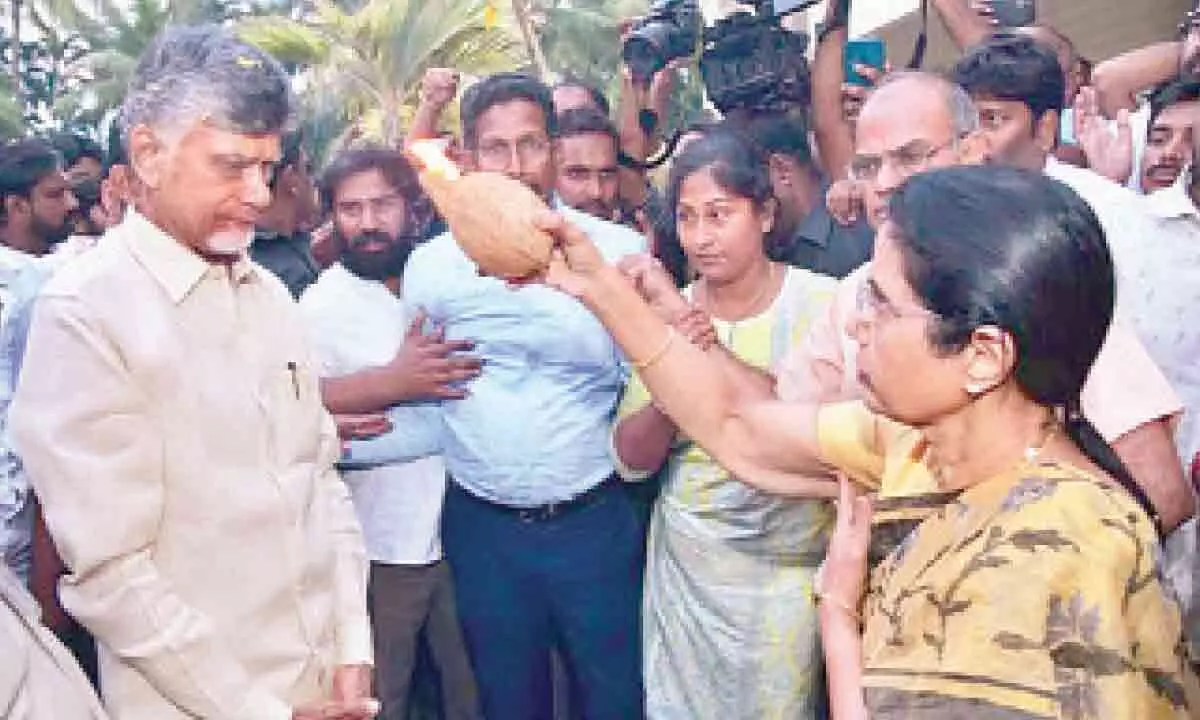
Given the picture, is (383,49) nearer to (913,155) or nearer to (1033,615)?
(913,155)

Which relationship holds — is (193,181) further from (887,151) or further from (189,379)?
(887,151)

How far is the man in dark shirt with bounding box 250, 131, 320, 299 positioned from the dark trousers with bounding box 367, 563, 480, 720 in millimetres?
1021

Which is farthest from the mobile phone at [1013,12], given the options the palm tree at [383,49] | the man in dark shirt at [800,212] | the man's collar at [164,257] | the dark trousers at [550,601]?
the palm tree at [383,49]

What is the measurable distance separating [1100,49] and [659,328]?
7280mm

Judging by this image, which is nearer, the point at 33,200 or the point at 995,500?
the point at 995,500

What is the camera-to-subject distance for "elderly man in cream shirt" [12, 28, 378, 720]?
204 centimetres

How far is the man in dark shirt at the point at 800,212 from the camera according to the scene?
378 centimetres

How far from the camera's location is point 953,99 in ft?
8.98

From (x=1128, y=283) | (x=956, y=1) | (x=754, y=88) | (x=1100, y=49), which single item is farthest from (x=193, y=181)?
(x=1100, y=49)

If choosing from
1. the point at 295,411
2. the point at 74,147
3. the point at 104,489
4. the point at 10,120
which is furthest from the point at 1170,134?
the point at 10,120

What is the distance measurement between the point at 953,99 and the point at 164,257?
5.37 ft

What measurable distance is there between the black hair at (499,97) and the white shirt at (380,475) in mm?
561

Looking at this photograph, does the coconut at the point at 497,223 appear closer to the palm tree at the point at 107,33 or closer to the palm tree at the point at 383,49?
the palm tree at the point at 383,49

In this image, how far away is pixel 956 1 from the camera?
4262mm
